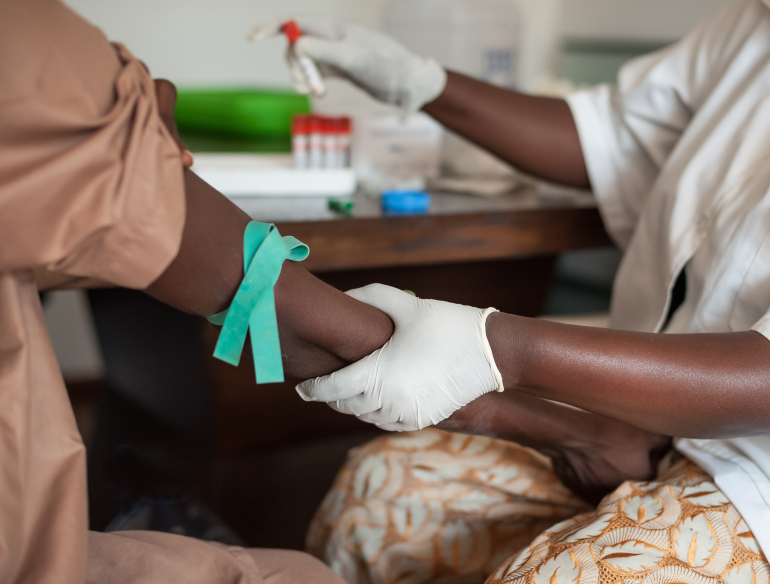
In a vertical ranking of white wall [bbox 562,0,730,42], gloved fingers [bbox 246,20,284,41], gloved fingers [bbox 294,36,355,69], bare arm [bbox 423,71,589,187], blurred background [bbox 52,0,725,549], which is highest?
white wall [bbox 562,0,730,42]

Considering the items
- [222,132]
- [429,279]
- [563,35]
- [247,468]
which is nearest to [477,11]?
[563,35]

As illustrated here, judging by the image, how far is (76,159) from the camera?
1.40 feet

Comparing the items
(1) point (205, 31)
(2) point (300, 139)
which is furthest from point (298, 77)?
(1) point (205, 31)

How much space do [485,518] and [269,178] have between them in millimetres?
657

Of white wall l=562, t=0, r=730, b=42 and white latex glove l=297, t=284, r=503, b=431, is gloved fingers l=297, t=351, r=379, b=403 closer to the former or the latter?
white latex glove l=297, t=284, r=503, b=431

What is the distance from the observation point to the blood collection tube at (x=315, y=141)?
3.77ft

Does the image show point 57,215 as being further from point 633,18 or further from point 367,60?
point 633,18

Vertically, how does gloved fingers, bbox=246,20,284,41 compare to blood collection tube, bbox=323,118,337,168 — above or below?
above

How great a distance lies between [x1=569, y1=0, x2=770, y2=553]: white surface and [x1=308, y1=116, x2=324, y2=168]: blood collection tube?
445mm

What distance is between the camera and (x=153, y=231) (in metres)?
0.47

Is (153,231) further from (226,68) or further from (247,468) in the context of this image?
(226,68)

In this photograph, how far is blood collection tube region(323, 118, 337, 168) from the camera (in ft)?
3.79

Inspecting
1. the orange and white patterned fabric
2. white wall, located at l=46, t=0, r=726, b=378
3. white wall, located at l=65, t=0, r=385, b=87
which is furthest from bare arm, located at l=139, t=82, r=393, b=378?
white wall, located at l=65, t=0, r=385, b=87

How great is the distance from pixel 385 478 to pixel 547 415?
22 centimetres
